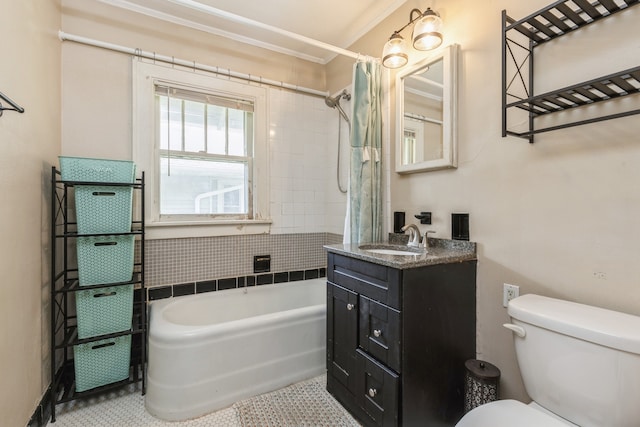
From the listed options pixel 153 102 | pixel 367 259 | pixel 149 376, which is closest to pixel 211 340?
pixel 149 376

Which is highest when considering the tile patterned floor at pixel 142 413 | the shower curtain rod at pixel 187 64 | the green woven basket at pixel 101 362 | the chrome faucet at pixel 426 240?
the shower curtain rod at pixel 187 64

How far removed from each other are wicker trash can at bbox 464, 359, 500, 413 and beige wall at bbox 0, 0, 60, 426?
6.39 ft

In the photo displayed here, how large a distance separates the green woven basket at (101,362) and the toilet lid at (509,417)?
1.87 metres

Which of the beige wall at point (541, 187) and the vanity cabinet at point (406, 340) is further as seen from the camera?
the vanity cabinet at point (406, 340)

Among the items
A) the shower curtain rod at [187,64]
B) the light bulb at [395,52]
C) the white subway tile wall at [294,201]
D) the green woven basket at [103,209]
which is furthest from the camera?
the white subway tile wall at [294,201]

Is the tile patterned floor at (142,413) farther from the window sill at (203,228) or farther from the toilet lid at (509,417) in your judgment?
the window sill at (203,228)

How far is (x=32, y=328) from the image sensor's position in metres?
1.45

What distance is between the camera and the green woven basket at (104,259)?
1.68m

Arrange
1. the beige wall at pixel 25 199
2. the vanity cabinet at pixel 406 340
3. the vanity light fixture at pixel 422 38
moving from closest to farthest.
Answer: the beige wall at pixel 25 199 < the vanity cabinet at pixel 406 340 < the vanity light fixture at pixel 422 38

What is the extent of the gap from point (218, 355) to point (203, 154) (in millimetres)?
1478

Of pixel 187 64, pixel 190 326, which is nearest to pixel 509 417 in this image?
pixel 190 326

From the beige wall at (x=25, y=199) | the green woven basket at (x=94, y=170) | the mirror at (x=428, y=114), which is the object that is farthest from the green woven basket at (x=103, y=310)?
the mirror at (x=428, y=114)

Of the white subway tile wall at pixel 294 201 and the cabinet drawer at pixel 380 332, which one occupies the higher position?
the white subway tile wall at pixel 294 201

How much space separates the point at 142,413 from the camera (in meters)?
1.65
